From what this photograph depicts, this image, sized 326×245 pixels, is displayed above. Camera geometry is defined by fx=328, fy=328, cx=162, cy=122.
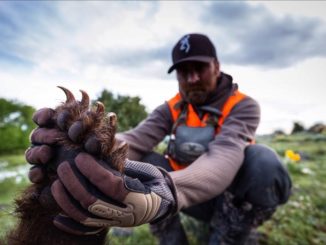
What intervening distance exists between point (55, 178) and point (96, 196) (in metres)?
0.24

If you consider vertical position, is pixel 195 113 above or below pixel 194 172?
above

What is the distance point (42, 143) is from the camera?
138cm

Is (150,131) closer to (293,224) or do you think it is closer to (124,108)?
(293,224)

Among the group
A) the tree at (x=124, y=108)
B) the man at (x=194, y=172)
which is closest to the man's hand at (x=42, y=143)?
the man at (x=194, y=172)

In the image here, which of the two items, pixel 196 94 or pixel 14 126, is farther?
pixel 14 126

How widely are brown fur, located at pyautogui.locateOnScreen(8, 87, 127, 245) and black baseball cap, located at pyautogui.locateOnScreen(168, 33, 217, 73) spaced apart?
1.97 metres

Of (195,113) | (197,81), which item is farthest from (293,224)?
(197,81)

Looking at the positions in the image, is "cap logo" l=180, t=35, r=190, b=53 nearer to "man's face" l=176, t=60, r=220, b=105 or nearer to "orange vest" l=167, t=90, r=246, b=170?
"man's face" l=176, t=60, r=220, b=105

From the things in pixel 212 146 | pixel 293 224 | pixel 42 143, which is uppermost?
pixel 42 143

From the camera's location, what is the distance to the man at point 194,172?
1265 mm

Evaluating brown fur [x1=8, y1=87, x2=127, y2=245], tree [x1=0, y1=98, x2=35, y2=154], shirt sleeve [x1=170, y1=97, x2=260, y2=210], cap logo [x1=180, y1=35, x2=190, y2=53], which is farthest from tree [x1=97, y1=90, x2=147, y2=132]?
tree [x1=0, y1=98, x2=35, y2=154]

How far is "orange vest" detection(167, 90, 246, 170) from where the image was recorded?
3040 millimetres

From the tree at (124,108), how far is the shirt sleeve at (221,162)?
196 inches

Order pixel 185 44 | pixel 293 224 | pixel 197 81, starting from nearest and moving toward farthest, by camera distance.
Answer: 1. pixel 197 81
2. pixel 185 44
3. pixel 293 224
